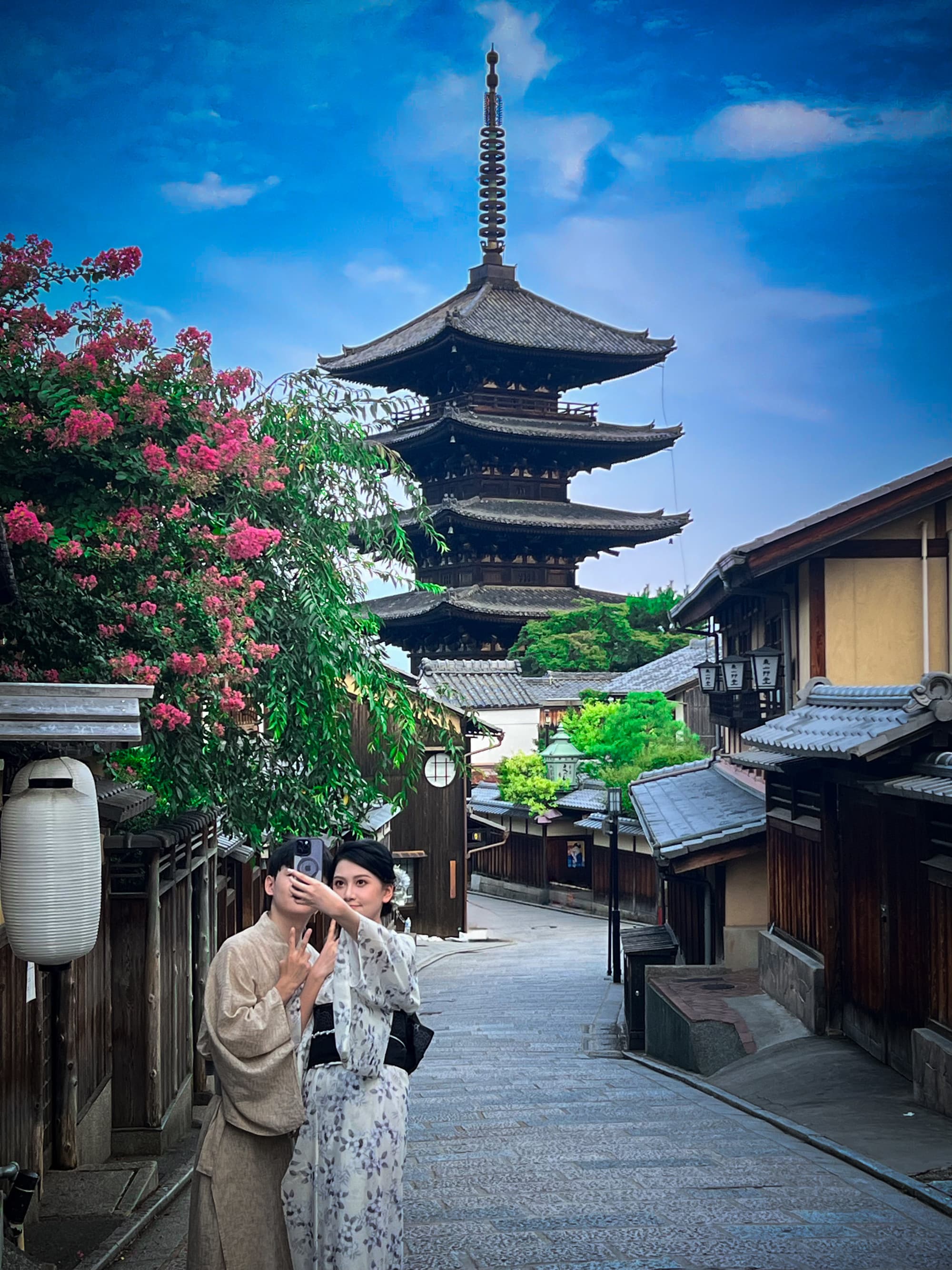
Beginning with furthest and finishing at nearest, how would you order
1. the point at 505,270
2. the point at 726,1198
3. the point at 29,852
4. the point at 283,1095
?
the point at 505,270, the point at 726,1198, the point at 29,852, the point at 283,1095

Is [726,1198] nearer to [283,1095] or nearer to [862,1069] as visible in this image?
[283,1095]

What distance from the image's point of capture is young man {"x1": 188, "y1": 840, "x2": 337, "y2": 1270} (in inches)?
156

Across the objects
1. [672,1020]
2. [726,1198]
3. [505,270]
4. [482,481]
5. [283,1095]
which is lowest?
[672,1020]

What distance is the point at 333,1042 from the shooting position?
13.5ft

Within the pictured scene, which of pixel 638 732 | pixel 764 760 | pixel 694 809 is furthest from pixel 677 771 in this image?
pixel 764 760

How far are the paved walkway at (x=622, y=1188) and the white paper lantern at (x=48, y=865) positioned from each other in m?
1.85

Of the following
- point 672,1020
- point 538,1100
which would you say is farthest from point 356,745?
point 538,1100

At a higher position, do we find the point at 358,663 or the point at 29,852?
the point at 358,663

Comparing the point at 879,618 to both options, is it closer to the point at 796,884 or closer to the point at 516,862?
the point at 796,884

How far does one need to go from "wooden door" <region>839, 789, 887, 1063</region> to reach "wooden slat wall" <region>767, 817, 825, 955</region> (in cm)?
43

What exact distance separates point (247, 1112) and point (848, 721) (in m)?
7.53

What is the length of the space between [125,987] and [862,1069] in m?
5.35

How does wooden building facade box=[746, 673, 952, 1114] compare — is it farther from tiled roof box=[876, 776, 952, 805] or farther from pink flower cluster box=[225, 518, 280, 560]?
pink flower cluster box=[225, 518, 280, 560]

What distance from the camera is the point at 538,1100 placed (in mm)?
9867
